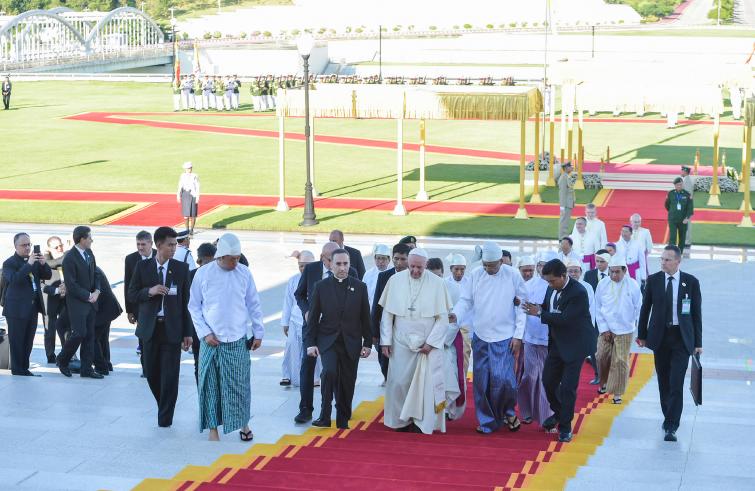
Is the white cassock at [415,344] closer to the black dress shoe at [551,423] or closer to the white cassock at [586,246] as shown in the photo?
the black dress shoe at [551,423]

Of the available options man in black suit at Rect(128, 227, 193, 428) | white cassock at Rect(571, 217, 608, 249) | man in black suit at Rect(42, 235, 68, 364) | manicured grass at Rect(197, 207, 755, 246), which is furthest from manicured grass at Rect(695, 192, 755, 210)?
man in black suit at Rect(128, 227, 193, 428)

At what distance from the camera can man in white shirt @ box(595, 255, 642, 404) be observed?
11.8 meters

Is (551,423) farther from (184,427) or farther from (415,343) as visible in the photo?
(184,427)

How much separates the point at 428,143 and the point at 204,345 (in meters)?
31.2

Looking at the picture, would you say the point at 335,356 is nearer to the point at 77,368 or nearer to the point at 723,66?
the point at 77,368

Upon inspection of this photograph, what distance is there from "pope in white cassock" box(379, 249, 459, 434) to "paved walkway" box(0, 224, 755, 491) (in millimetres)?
1037

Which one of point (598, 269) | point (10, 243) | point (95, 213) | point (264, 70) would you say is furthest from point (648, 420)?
point (264, 70)

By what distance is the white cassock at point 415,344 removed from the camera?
9977 mm

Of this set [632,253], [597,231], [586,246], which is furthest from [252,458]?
[597,231]

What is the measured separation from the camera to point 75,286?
11883mm

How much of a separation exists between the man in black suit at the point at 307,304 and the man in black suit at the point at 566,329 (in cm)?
189

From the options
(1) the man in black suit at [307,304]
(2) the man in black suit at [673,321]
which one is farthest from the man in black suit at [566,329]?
(1) the man in black suit at [307,304]

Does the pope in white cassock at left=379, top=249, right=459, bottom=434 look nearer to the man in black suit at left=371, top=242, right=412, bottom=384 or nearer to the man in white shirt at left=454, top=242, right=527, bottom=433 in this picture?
the man in black suit at left=371, top=242, right=412, bottom=384

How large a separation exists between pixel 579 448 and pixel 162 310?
12.1 feet
